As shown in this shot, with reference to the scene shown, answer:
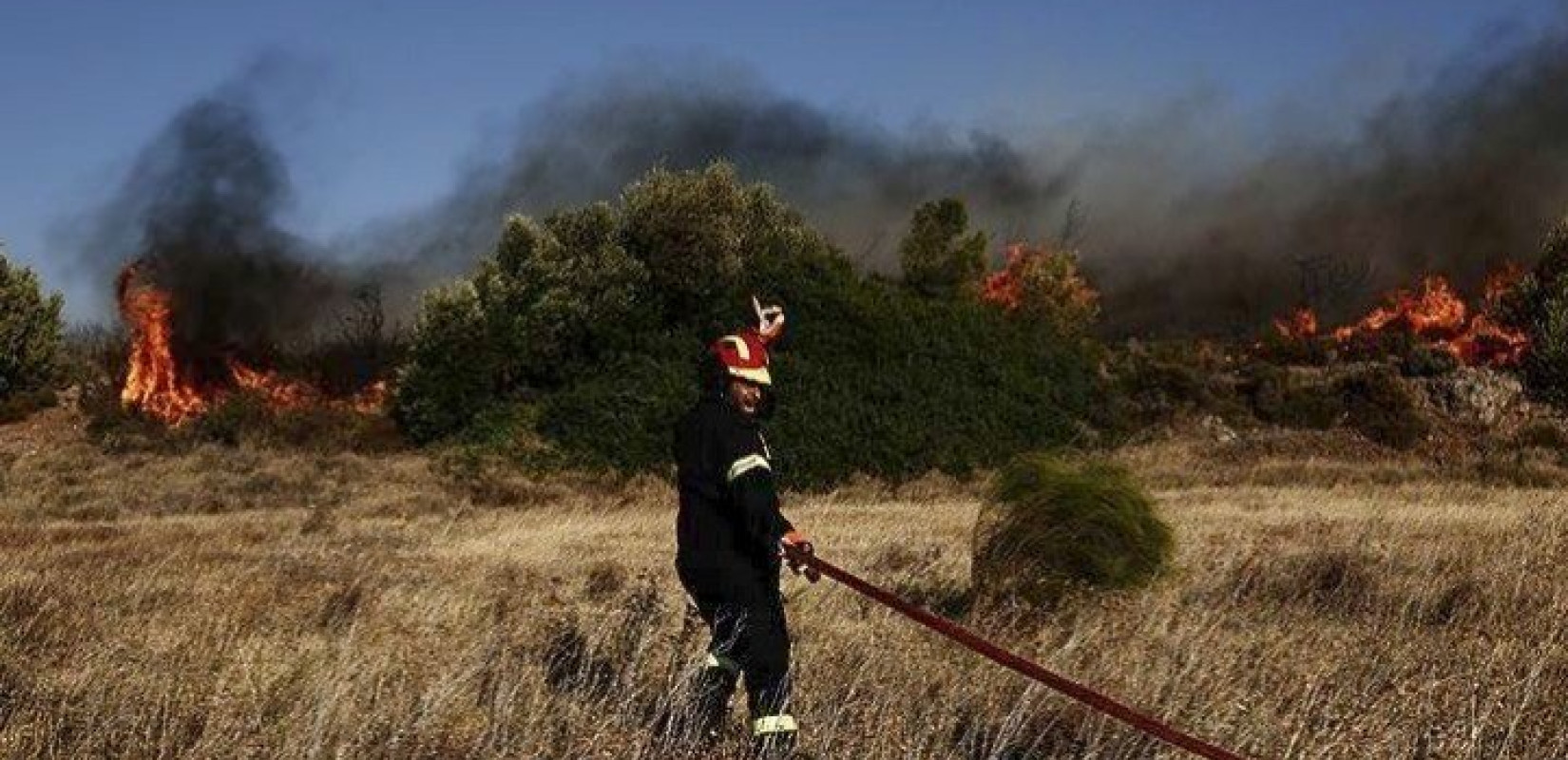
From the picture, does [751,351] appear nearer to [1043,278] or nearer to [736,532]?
[736,532]

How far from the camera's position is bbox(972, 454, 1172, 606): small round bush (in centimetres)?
974

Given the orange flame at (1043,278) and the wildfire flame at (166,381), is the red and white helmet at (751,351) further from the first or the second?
the orange flame at (1043,278)

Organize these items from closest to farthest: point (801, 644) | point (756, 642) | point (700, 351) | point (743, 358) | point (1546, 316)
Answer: point (756, 642) < point (743, 358) < point (801, 644) < point (700, 351) < point (1546, 316)

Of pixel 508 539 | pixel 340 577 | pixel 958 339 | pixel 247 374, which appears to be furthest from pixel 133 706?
pixel 247 374

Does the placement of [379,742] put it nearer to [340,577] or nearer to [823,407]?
[340,577]

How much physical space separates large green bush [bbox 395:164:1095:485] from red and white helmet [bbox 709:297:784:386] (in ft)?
72.5

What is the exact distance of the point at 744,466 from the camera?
5.72 metres

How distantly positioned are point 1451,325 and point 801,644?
45834mm

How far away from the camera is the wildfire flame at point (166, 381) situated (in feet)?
124

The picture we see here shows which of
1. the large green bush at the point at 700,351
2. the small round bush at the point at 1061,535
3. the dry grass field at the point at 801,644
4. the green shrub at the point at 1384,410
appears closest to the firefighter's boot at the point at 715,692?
the dry grass field at the point at 801,644

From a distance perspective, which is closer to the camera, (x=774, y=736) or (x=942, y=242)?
(x=774, y=736)

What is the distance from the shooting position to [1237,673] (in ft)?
22.3

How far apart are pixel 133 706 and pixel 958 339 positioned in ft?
91.8

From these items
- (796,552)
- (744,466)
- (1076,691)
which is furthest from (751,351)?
(1076,691)
